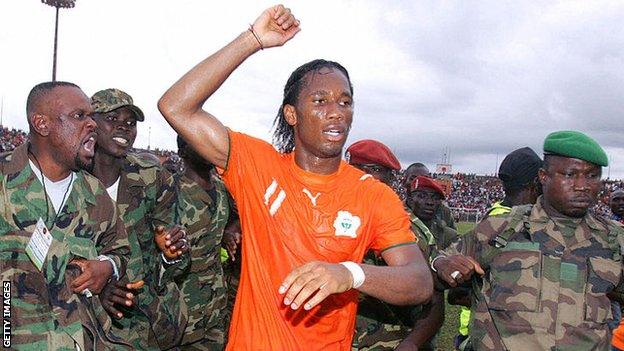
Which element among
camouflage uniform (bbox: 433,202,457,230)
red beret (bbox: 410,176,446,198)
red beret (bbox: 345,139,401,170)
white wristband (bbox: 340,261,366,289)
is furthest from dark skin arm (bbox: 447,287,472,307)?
camouflage uniform (bbox: 433,202,457,230)

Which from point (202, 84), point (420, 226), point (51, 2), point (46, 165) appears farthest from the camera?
Answer: point (51, 2)

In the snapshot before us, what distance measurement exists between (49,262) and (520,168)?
4159mm

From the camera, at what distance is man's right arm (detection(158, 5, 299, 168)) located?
2.48 m

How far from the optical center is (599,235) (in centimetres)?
370

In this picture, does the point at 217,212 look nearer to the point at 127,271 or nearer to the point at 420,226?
the point at 127,271

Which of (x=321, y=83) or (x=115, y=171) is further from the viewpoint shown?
(x=115, y=171)

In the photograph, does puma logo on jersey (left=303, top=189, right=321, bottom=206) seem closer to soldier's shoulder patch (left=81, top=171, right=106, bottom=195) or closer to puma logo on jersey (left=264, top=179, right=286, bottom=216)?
puma logo on jersey (left=264, top=179, right=286, bottom=216)

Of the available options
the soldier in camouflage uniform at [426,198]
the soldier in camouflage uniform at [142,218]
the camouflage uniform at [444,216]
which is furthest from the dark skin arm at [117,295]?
the camouflage uniform at [444,216]

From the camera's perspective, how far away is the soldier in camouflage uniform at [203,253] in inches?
190

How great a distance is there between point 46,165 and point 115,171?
1.07 m

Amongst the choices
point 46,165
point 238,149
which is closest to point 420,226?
point 238,149

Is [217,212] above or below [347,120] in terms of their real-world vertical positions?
below

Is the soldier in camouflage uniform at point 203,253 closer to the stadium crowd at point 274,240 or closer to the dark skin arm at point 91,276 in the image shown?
the stadium crowd at point 274,240

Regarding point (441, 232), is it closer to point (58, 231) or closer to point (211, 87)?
point (58, 231)
